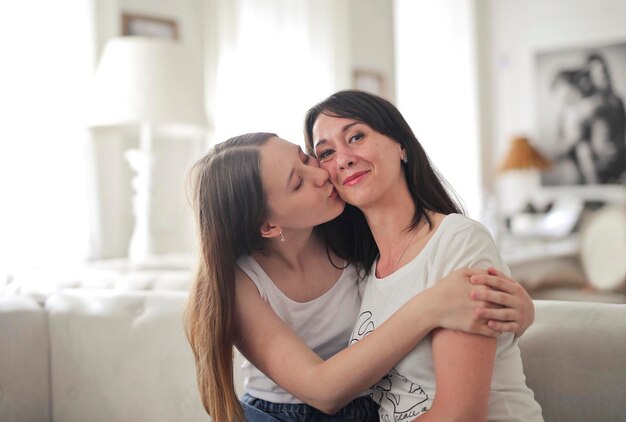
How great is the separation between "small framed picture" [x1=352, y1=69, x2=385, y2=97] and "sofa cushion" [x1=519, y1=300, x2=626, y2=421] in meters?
4.34

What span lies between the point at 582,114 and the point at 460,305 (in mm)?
5913

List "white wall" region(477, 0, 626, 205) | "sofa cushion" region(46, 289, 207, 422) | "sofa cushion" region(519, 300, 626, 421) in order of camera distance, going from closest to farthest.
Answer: "sofa cushion" region(519, 300, 626, 421), "sofa cushion" region(46, 289, 207, 422), "white wall" region(477, 0, 626, 205)

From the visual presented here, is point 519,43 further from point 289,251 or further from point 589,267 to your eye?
point 289,251

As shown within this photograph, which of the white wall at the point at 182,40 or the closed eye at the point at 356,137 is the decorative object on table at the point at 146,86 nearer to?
the white wall at the point at 182,40

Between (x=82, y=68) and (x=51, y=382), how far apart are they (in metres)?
2.00

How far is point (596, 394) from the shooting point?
141 centimetres

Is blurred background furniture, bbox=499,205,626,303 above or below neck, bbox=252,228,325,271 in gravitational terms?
below

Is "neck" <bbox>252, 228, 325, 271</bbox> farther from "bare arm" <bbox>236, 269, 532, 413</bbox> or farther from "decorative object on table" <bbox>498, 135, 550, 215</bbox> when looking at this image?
"decorative object on table" <bbox>498, 135, 550, 215</bbox>

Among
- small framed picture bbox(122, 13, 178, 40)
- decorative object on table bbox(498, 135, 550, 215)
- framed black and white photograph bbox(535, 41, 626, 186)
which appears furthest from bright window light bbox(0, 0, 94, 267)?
framed black and white photograph bbox(535, 41, 626, 186)

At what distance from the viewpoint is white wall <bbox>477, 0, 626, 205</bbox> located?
6.53m

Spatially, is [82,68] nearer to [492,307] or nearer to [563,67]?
[492,307]

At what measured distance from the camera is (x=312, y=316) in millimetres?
1536

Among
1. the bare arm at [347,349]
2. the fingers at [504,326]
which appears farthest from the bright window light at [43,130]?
the fingers at [504,326]

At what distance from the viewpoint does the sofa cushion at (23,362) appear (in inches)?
77.9
